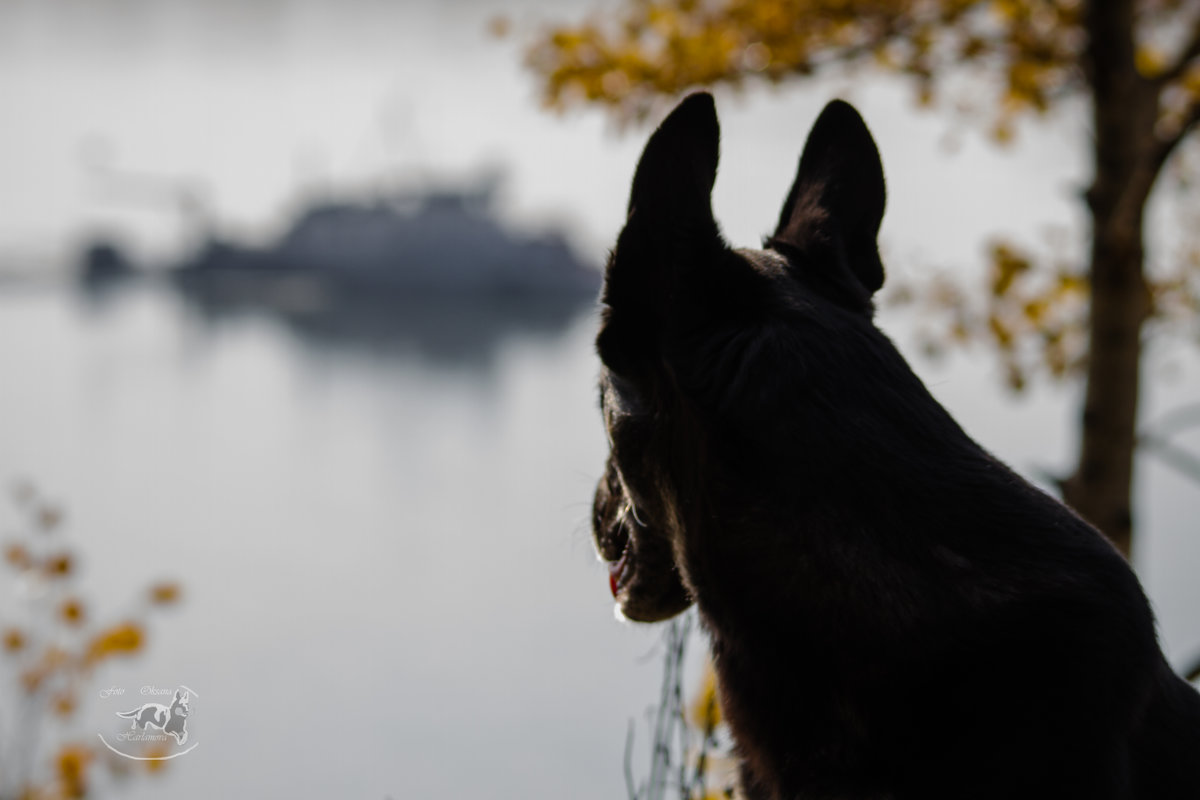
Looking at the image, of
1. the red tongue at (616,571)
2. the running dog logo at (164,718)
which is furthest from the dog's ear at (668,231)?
the running dog logo at (164,718)

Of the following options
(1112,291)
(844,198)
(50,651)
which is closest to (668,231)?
(844,198)

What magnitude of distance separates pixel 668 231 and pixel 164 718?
2382 millimetres

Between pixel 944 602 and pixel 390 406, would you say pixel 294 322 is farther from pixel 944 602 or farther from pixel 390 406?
pixel 944 602

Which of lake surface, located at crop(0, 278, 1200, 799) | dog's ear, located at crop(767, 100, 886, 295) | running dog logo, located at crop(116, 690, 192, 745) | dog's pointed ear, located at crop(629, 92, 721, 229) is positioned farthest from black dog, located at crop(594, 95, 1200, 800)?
running dog logo, located at crop(116, 690, 192, 745)

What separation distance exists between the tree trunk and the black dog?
3.11 meters

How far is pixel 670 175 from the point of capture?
5.61 feet

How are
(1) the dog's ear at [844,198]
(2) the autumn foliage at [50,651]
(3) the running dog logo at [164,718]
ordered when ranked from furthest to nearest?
(2) the autumn foliage at [50,651], (3) the running dog logo at [164,718], (1) the dog's ear at [844,198]

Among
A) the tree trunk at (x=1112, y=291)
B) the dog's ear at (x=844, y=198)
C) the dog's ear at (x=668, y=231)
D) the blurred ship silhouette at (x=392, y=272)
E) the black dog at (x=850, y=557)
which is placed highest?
the blurred ship silhouette at (x=392, y=272)

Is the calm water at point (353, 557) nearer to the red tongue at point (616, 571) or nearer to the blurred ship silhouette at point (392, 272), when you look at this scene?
the red tongue at point (616, 571)

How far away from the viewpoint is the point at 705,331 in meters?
1.81

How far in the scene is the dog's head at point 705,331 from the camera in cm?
171
